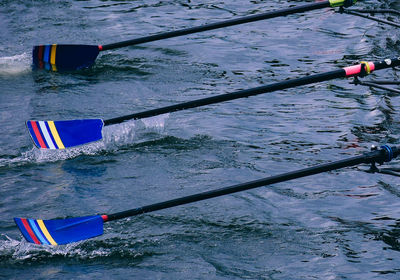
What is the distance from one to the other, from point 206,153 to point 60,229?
2.04m

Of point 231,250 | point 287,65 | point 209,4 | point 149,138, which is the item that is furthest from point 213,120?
point 209,4

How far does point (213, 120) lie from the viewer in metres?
7.73

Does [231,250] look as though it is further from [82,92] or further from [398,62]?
[82,92]

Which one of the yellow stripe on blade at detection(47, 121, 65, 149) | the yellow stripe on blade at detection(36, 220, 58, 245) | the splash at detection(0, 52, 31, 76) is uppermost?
the splash at detection(0, 52, 31, 76)

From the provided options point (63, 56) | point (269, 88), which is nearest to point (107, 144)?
point (269, 88)

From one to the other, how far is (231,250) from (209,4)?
7383 millimetres

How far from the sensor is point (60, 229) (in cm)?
532

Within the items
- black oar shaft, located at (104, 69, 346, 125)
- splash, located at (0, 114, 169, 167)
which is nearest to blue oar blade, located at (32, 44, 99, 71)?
splash, located at (0, 114, 169, 167)

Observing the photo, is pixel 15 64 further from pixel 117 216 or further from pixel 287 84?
pixel 117 216

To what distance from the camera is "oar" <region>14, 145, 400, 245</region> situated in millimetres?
5191

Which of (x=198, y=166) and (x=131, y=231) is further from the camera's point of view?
(x=198, y=166)

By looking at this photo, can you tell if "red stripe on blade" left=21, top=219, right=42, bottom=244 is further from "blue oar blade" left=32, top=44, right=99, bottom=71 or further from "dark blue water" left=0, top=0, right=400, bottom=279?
"blue oar blade" left=32, top=44, right=99, bottom=71

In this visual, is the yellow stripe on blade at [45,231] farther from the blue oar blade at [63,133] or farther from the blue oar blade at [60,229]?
the blue oar blade at [63,133]

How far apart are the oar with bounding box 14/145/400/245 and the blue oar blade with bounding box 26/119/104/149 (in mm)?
1681
